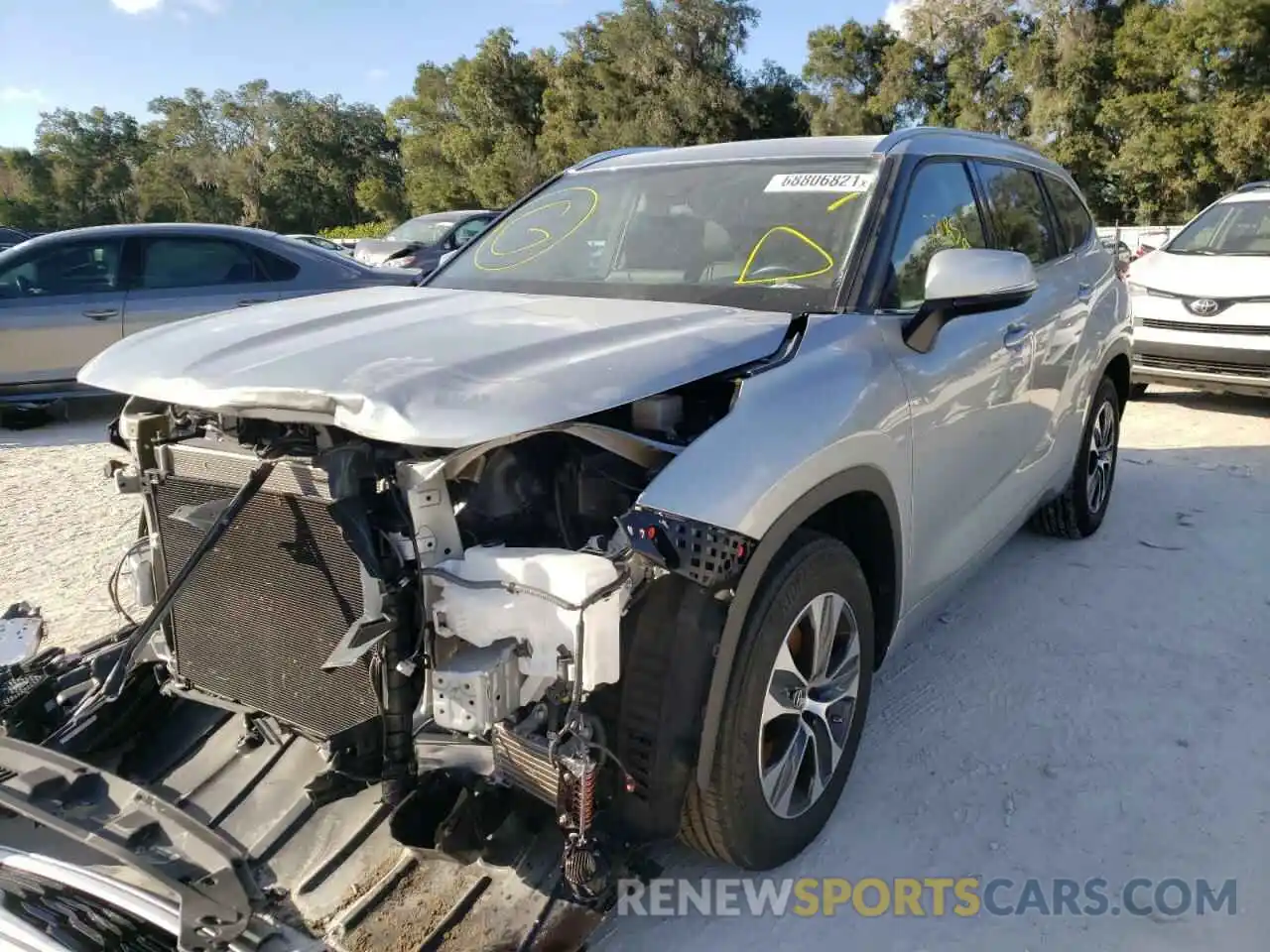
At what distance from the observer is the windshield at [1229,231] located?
7852 millimetres

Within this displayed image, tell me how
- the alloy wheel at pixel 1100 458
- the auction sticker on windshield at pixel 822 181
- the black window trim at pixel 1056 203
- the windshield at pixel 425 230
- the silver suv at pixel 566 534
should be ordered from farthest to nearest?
1. the windshield at pixel 425 230
2. the alloy wheel at pixel 1100 458
3. the black window trim at pixel 1056 203
4. the auction sticker on windshield at pixel 822 181
5. the silver suv at pixel 566 534

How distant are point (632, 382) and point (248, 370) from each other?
858mm

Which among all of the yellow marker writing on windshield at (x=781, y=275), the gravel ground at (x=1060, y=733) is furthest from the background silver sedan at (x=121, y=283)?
the yellow marker writing on windshield at (x=781, y=275)

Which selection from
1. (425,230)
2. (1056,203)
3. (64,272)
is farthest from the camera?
(425,230)

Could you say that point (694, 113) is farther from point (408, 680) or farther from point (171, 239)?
point (408, 680)

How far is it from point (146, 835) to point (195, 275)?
6877 mm

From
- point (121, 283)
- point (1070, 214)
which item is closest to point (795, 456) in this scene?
point (1070, 214)

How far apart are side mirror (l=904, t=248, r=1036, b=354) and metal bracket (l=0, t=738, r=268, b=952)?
85.5 inches

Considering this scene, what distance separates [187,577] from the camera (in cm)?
214

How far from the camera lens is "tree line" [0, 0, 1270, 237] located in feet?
87.6

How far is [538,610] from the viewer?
1.91 metres

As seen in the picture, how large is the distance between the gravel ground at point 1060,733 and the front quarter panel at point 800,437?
0.91 meters

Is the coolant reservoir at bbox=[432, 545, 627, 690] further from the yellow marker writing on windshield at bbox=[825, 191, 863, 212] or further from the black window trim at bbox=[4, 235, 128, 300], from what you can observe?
the black window trim at bbox=[4, 235, 128, 300]

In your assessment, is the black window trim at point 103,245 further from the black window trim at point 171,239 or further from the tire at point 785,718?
the tire at point 785,718
